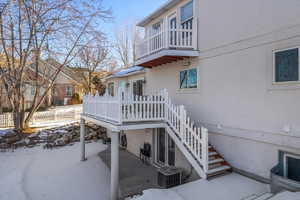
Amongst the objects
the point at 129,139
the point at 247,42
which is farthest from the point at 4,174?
the point at 247,42

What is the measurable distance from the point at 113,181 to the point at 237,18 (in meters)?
6.49

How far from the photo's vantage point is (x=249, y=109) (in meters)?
5.34

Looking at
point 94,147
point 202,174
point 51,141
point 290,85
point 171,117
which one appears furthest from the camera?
point 51,141

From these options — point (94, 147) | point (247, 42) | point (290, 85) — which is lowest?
point (94, 147)

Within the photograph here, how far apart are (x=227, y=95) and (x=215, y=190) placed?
9.35ft

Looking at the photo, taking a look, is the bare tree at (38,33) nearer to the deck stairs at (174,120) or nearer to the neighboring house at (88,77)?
the deck stairs at (174,120)

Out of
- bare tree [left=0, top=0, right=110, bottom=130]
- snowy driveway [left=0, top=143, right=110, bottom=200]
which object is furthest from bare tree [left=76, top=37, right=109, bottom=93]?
snowy driveway [left=0, top=143, right=110, bottom=200]

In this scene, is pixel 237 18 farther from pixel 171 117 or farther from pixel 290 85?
pixel 171 117

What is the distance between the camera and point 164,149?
27.7 ft

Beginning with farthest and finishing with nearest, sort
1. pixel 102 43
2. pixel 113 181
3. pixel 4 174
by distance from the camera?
pixel 102 43 → pixel 4 174 → pixel 113 181

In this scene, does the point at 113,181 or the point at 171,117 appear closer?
the point at 113,181

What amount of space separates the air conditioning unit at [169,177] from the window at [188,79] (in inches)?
128

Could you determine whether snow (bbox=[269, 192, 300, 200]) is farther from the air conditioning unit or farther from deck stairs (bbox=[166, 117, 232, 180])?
the air conditioning unit

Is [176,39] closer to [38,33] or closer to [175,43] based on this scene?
[175,43]
